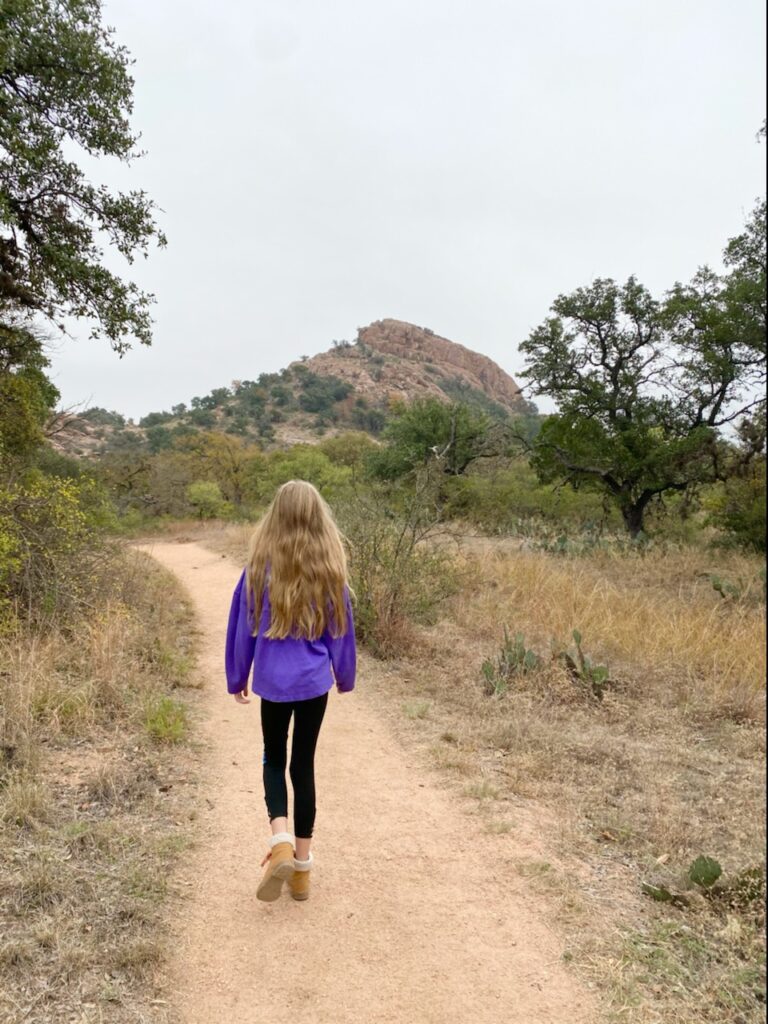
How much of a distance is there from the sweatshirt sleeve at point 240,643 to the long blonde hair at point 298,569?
0.06 m

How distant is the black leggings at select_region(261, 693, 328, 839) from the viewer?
2.83m

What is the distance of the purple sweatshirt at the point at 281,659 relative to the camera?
276 centimetres

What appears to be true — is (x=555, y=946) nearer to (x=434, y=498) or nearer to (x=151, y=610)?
(x=434, y=498)

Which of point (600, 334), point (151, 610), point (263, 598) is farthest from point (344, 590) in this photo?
point (600, 334)

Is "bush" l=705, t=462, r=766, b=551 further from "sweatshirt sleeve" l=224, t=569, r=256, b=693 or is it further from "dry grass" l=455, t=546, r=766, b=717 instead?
"sweatshirt sleeve" l=224, t=569, r=256, b=693

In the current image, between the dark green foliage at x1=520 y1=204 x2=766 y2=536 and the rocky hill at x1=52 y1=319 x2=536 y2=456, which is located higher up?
the rocky hill at x1=52 y1=319 x2=536 y2=456

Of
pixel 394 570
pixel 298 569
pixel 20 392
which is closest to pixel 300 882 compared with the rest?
pixel 298 569

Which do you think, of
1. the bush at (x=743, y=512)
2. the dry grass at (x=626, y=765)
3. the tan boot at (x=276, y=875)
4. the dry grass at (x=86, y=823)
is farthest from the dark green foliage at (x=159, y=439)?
the tan boot at (x=276, y=875)

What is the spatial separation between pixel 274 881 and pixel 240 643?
1.03m

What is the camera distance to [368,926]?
9.12ft

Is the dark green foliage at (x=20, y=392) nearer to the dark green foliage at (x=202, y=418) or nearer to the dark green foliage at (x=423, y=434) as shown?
the dark green foliage at (x=423, y=434)

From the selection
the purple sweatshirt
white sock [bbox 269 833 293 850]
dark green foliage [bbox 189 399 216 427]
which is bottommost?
white sock [bbox 269 833 293 850]

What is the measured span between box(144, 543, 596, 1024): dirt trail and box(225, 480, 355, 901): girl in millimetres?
249

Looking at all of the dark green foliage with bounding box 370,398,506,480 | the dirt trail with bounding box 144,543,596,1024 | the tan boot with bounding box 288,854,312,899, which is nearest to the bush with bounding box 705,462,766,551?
the dark green foliage with bounding box 370,398,506,480
